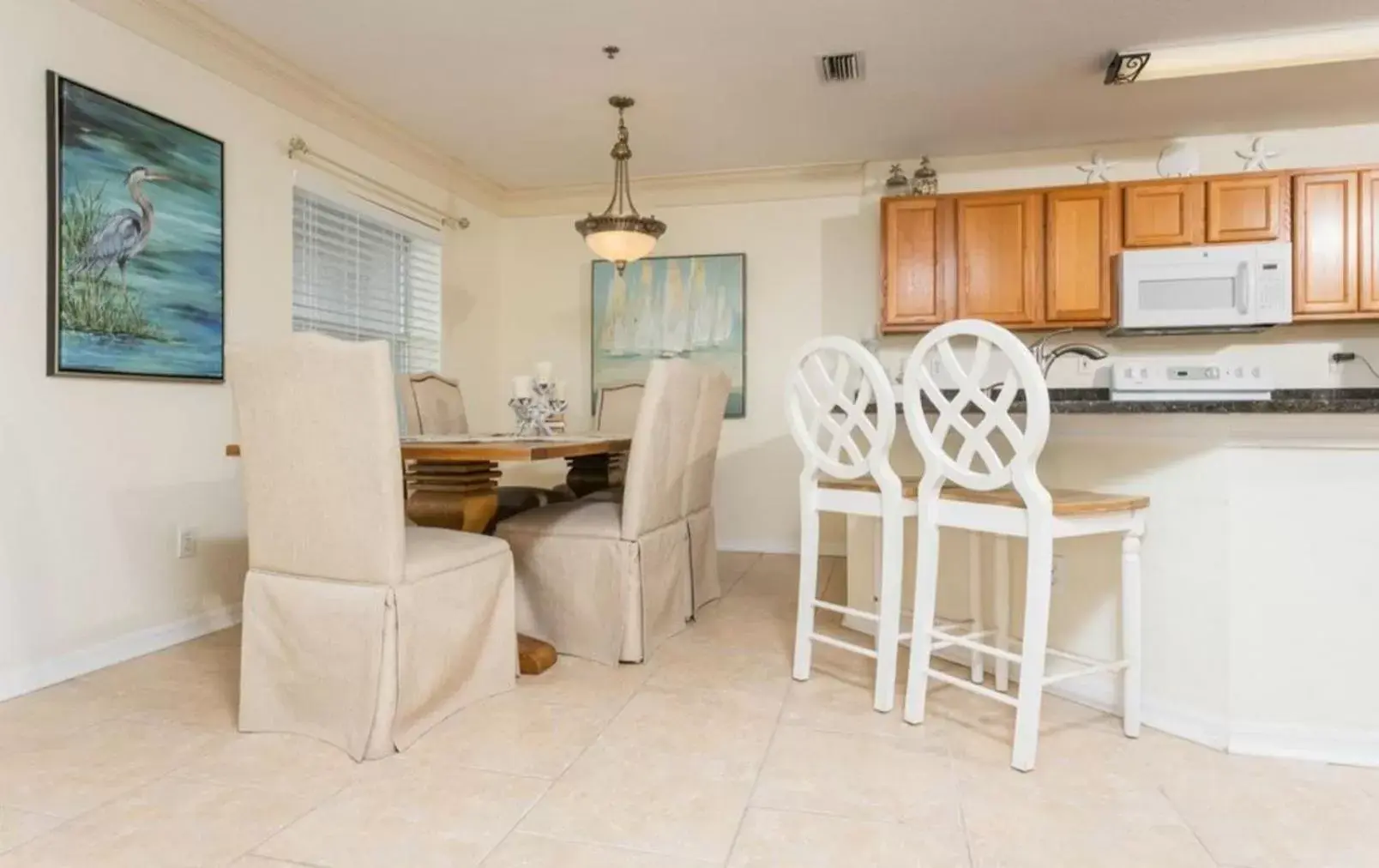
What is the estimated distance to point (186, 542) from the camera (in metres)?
2.81

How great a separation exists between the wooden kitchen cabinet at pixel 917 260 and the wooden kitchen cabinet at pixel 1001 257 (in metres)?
0.07

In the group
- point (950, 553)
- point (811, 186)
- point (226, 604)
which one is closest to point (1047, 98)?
point (811, 186)

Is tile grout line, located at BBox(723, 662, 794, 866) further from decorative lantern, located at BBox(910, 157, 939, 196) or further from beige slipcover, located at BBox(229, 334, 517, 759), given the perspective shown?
decorative lantern, located at BBox(910, 157, 939, 196)

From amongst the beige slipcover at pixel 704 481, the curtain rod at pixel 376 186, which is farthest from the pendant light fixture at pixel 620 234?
the curtain rod at pixel 376 186

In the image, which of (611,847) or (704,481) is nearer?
(611,847)

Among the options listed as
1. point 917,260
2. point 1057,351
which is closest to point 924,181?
point 917,260

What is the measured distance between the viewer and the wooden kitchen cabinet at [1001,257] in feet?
12.9

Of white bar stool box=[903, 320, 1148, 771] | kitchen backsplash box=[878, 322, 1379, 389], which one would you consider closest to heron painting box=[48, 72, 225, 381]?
white bar stool box=[903, 320, 1148, 771]

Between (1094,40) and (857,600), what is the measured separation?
2.34m

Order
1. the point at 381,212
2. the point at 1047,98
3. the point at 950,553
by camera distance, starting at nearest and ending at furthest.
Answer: the point at 950,553, the point at 1047,98, the point at 381,212

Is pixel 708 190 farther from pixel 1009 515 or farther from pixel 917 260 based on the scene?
pixel 1009 515

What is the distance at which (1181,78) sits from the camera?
131 inches

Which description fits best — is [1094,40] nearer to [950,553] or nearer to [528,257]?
[950,553]

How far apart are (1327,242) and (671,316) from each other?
3.32 meters
